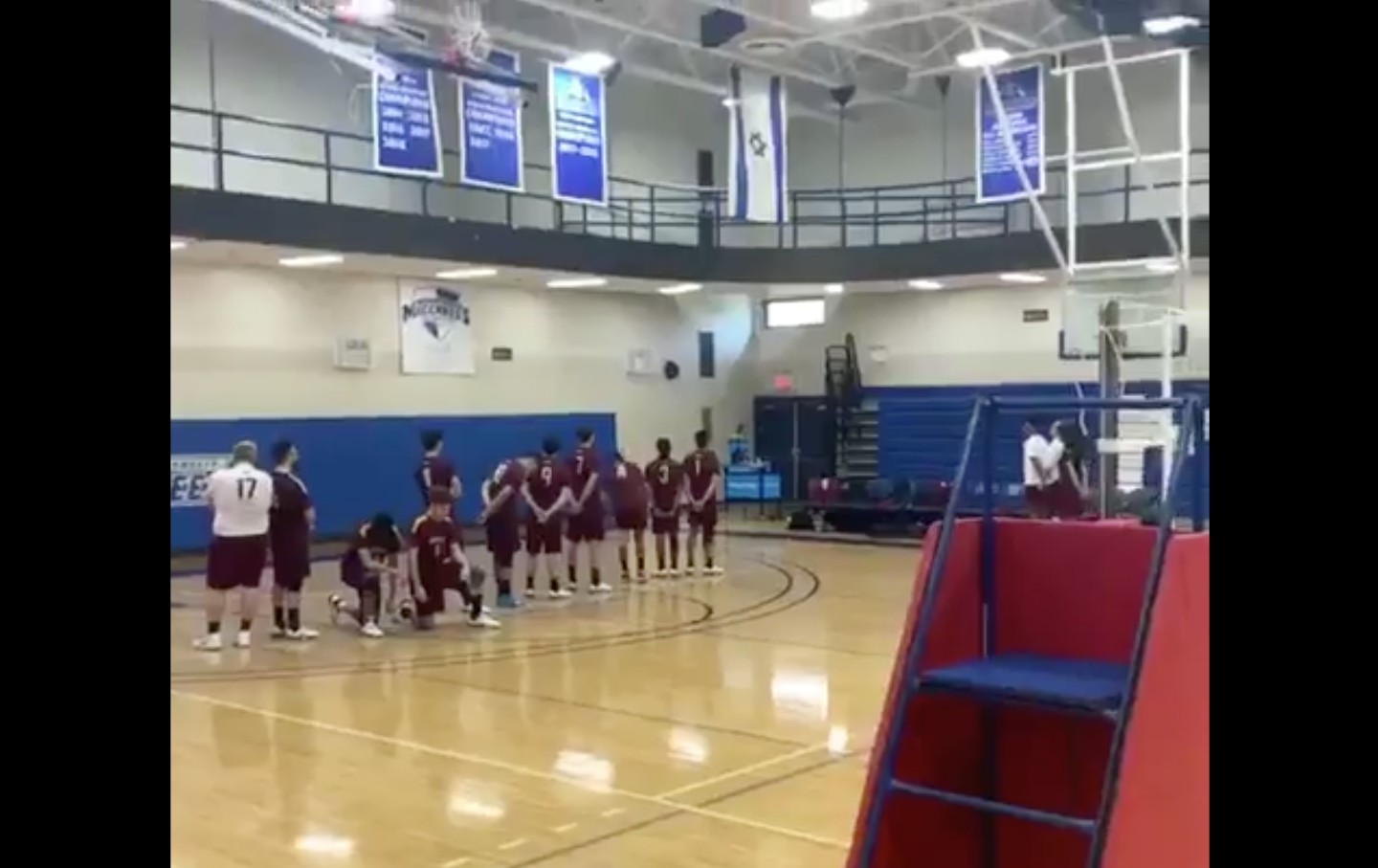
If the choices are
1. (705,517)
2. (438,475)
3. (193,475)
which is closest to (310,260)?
(193,475)

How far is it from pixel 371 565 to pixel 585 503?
2921 millimetres

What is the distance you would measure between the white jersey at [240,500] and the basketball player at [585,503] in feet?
12.1

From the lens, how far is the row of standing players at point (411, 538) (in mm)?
11508

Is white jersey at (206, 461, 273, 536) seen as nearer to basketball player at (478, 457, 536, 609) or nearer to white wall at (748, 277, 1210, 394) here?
basketball player at (478, 457, 536, 609)

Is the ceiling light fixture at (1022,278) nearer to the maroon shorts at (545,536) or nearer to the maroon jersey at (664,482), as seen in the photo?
the maroon jersey at (664,482)

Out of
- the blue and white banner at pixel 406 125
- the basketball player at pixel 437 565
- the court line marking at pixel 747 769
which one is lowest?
the court line marking at pixel 747 769

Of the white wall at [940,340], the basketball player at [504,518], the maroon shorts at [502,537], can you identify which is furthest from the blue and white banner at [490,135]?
the white wall at [940,340]

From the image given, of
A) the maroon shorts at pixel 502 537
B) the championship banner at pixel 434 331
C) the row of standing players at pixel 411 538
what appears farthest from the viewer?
the championship banner at pixel 434 331

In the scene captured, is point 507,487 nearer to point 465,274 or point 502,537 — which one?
point 502,537

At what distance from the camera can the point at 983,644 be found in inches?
189

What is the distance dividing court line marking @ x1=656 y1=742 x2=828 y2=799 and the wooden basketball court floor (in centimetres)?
2

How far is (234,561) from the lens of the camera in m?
11.5
